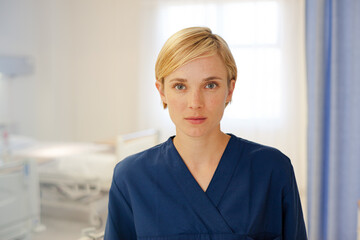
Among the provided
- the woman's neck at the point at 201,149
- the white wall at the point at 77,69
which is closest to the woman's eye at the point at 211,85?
the woman's neck at the point at 201,149

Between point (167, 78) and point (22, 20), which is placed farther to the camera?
point (22, 20)

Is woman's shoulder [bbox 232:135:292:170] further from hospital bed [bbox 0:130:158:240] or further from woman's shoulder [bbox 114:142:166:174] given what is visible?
hospital bed [bbox 0:130:158:240]

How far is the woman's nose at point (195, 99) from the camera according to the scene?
0.61 metres

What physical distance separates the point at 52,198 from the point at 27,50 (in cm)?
93

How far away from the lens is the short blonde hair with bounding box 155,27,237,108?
24.0 inches

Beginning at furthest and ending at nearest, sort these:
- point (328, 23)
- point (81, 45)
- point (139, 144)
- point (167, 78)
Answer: point (81, 45)
point (139, 144)
point (328, 23)
point (167, 78)

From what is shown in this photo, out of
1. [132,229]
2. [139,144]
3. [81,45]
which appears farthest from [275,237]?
[81,45]

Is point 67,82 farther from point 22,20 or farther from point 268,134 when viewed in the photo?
point 268,134

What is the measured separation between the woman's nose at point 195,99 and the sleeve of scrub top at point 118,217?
0.23m

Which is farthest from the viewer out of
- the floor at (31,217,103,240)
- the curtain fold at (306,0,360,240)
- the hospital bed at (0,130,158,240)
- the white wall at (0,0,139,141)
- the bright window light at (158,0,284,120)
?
the bright window light at (158,0,284,120)

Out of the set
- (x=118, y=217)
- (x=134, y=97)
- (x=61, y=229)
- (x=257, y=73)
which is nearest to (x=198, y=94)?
(x=118, y=217)

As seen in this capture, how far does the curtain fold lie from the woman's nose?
1.02 m

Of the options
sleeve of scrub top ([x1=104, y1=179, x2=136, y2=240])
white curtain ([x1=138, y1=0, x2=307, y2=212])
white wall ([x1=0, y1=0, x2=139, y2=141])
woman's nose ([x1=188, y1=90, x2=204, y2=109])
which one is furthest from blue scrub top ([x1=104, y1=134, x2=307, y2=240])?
white curtain ([x1=138, y1=0, x2=307, y2=212])

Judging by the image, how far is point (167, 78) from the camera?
64cm
